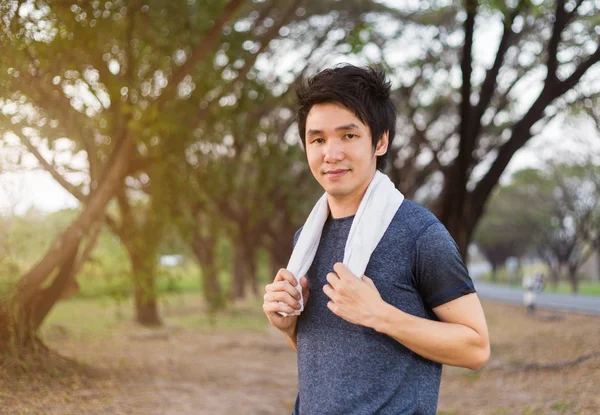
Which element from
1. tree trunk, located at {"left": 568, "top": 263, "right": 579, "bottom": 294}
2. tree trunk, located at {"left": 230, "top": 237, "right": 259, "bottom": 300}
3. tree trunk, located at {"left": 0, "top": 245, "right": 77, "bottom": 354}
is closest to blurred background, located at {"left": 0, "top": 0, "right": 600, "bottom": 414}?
tree trunk, located at {"left": 0, "top": 245, "right": 77, "bottom": 354}

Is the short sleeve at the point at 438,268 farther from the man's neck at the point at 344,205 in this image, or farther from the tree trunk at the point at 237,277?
the tree trunk at the point at 237,277

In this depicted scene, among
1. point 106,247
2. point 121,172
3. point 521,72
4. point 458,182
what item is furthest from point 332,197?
point 521,72

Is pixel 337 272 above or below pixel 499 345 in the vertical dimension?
above

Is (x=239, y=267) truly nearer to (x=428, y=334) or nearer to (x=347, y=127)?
(x=347, y=127)

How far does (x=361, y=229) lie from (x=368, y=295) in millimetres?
201

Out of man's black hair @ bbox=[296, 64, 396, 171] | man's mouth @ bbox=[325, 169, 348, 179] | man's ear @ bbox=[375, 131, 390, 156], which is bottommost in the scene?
man's mouth @ bbox=[325, 169, 348, 179]

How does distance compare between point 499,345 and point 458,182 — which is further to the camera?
point 499,345

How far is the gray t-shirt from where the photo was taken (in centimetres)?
186

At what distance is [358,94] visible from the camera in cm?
204

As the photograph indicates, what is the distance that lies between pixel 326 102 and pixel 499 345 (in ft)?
37.3

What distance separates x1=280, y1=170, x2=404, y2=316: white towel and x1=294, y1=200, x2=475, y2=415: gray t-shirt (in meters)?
0.03

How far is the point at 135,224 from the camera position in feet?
32.4

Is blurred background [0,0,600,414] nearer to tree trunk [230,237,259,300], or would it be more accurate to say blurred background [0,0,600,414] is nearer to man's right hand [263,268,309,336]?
man's right hand [263,268,309,336]

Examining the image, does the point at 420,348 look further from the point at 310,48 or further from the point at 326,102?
the point at 310,48
